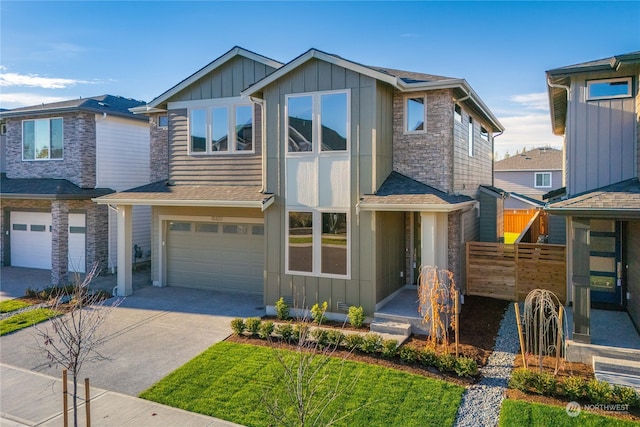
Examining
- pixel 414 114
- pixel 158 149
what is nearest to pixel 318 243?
pixel 414 114

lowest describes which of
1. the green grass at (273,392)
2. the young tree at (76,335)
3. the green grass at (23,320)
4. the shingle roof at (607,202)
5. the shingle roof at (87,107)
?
the green grass at (273,392)

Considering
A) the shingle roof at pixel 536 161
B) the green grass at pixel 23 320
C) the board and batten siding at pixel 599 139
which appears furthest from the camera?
the shingle roof at pixel 536 161

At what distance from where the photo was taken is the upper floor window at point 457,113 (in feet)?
40.9

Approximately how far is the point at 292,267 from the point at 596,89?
8738mm

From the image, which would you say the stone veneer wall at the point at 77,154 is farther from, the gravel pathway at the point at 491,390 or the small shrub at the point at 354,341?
the gravel pathway at the point at 491,390

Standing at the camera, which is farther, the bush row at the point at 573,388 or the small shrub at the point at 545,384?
the small shrub at the point at 545,384

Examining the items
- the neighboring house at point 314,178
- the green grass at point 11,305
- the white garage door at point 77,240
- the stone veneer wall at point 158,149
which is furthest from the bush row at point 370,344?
the white garage door at point 77,240

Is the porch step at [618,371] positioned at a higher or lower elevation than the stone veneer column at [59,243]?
lower

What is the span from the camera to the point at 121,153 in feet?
59.2

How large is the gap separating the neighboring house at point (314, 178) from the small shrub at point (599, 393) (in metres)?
4.23

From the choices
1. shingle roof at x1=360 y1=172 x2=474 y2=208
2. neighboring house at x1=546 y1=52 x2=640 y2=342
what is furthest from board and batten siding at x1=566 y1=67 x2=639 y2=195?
shingle roof at x1=360 y1=172 x2=474 y2=208

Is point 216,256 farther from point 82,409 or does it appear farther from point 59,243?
point 82,409

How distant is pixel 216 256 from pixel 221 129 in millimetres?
4180

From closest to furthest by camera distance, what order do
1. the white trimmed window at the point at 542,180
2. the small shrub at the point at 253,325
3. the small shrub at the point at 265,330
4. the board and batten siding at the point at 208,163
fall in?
1. the small shrub at the point at 265,330
2. the small shrub at the point at 253,325
3. the board and batten siding at the point at 208,163
4. the white trimmed window at the point at 542,180
